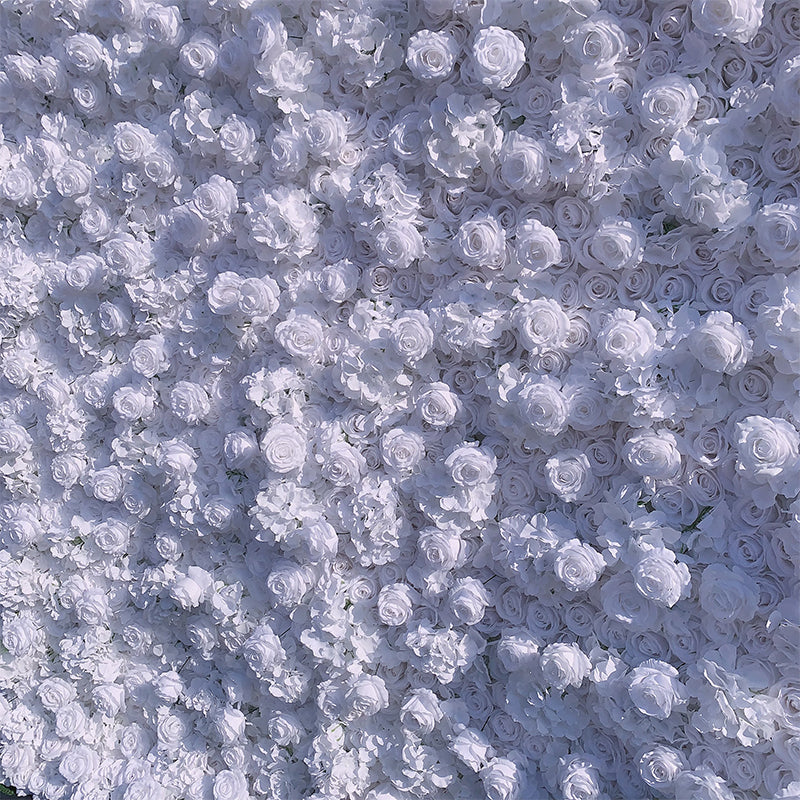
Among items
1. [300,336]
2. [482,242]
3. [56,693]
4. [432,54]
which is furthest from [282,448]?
[56,693]

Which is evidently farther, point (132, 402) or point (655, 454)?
point (132, 402)

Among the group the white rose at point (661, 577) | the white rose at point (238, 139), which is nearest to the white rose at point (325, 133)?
the white rose at point (238, 139)

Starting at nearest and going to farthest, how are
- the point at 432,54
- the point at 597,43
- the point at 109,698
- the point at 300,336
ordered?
the point at 597,43 < the point at 432,54 < the point at 300,336 < the point at 109,698

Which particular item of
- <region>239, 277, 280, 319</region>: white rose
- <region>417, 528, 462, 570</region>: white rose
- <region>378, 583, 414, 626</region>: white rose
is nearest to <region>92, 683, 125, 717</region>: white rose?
<region>378, 583, 414, 626</region>: white rose

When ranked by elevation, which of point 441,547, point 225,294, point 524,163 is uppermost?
point 524,163

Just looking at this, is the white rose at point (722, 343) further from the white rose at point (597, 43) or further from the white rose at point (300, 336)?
the white rose at point (300, 336)

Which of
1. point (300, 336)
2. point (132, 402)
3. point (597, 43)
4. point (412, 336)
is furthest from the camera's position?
point (132, 402)

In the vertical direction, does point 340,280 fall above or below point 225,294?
above

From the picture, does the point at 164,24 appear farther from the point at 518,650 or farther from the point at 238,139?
the point at 518,650
